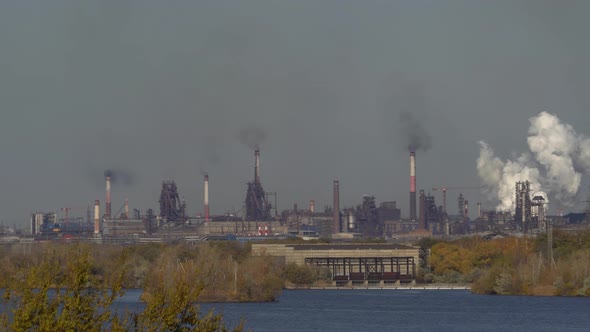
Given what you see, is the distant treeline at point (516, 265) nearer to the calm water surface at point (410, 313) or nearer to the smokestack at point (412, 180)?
the calm water surface at point (410, 313)

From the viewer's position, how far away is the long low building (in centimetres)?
11444

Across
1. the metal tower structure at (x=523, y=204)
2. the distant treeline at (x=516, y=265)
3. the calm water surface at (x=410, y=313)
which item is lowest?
the calm water surface at (x=410, y=313)

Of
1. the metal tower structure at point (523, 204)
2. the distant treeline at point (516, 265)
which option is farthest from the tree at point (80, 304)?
the metal tower structure at point (523, 204)

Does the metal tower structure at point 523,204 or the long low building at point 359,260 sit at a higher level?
the metal tower structure at point 523,204

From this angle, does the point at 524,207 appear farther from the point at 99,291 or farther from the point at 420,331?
the point at 99,291

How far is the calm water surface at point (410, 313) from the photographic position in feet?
199

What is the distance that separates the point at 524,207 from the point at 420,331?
11075cm

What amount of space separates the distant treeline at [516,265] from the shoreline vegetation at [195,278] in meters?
0.08

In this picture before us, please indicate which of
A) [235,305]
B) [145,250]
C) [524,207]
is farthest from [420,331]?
[524,207]

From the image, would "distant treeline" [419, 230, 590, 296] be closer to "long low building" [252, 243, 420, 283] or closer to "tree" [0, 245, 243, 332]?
"long low building" [252, 243, 420, 283]

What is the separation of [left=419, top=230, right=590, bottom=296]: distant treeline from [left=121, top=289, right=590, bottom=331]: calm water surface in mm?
2719

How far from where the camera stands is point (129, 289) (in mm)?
103000

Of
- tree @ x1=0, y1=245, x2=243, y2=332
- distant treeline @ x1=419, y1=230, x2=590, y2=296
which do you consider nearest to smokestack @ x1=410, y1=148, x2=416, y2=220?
distant treeline @ x1=419, y1=230, x2=590, y2=296

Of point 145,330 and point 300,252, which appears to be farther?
point 300,252
